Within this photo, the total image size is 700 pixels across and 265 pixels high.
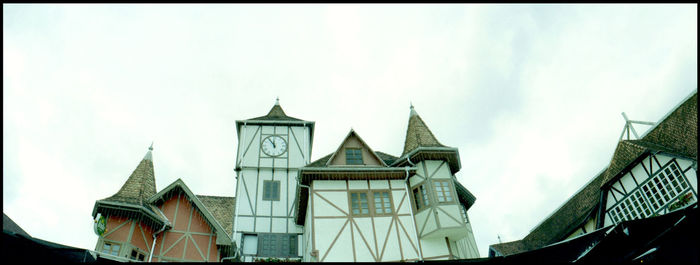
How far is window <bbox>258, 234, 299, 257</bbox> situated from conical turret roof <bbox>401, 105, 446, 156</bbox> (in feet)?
26.3

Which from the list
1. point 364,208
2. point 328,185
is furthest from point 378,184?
point 328,185

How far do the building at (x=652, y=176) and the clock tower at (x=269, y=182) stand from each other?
50.1 feet

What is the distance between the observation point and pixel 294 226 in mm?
24922

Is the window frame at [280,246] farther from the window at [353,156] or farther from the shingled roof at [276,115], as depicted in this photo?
the shingled roof at [276,115]

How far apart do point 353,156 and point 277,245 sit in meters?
7.35

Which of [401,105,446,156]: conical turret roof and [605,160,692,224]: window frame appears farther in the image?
[401,105,446,156]: conical turret roof

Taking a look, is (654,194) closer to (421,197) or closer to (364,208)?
(421,197)

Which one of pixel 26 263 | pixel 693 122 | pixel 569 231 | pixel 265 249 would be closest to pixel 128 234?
pixel 265 249

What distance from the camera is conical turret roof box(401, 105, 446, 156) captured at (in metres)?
22.1

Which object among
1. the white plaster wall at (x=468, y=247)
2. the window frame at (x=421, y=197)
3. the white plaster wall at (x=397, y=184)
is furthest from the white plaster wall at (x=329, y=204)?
the white plaster wall at (x=468, y=247)

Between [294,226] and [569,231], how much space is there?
15.2m

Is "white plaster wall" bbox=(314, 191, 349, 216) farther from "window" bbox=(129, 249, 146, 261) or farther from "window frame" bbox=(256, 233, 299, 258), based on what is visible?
"window" bbox=(129, 249, 146, 261)

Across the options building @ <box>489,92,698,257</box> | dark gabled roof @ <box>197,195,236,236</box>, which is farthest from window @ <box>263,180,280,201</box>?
building @ <box>489,92,698,257</box>

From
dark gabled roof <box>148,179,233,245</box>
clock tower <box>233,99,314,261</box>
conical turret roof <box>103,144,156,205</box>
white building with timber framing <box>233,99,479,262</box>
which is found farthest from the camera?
clock tower <box>233,99,314,261</box>
